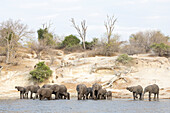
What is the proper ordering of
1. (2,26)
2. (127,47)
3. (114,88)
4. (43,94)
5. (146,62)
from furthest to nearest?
1. (127,47)
2. (2,26)
3. (146,62)
4. (114,88)
5. (43,94)

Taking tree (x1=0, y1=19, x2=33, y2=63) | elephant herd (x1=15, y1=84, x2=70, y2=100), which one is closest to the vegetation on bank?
tree (x1=0, y1=19, x2=33, y2=63)

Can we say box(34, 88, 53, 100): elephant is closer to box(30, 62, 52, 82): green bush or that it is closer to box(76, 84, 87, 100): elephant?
box(76, 84, 87, 100): elephant

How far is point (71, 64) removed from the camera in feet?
146

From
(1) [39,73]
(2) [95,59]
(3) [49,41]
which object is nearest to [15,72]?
(1) [39,73]

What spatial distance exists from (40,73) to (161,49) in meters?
21.8

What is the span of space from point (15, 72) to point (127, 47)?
23330 mm

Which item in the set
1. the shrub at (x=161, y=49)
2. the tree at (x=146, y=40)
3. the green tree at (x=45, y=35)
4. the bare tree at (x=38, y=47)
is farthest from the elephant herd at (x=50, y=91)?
the green tree at (x=45, y=35)

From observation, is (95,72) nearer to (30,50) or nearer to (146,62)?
(146,62)

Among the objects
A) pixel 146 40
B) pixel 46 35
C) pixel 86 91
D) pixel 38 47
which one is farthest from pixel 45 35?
pixel 86 91

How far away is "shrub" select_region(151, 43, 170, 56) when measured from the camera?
4925 cm

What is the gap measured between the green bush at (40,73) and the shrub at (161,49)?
65.4ft

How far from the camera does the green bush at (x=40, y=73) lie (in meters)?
37.9

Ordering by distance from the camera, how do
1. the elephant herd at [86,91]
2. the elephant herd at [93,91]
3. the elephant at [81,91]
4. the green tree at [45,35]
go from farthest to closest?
the green tree at [45,35] → the elephant herd at [93,91] → the elephant at [81,91] → the elephant herd at [86,91]

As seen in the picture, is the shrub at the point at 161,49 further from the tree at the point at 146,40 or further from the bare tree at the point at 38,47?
the bare tree at the point at 38,47
